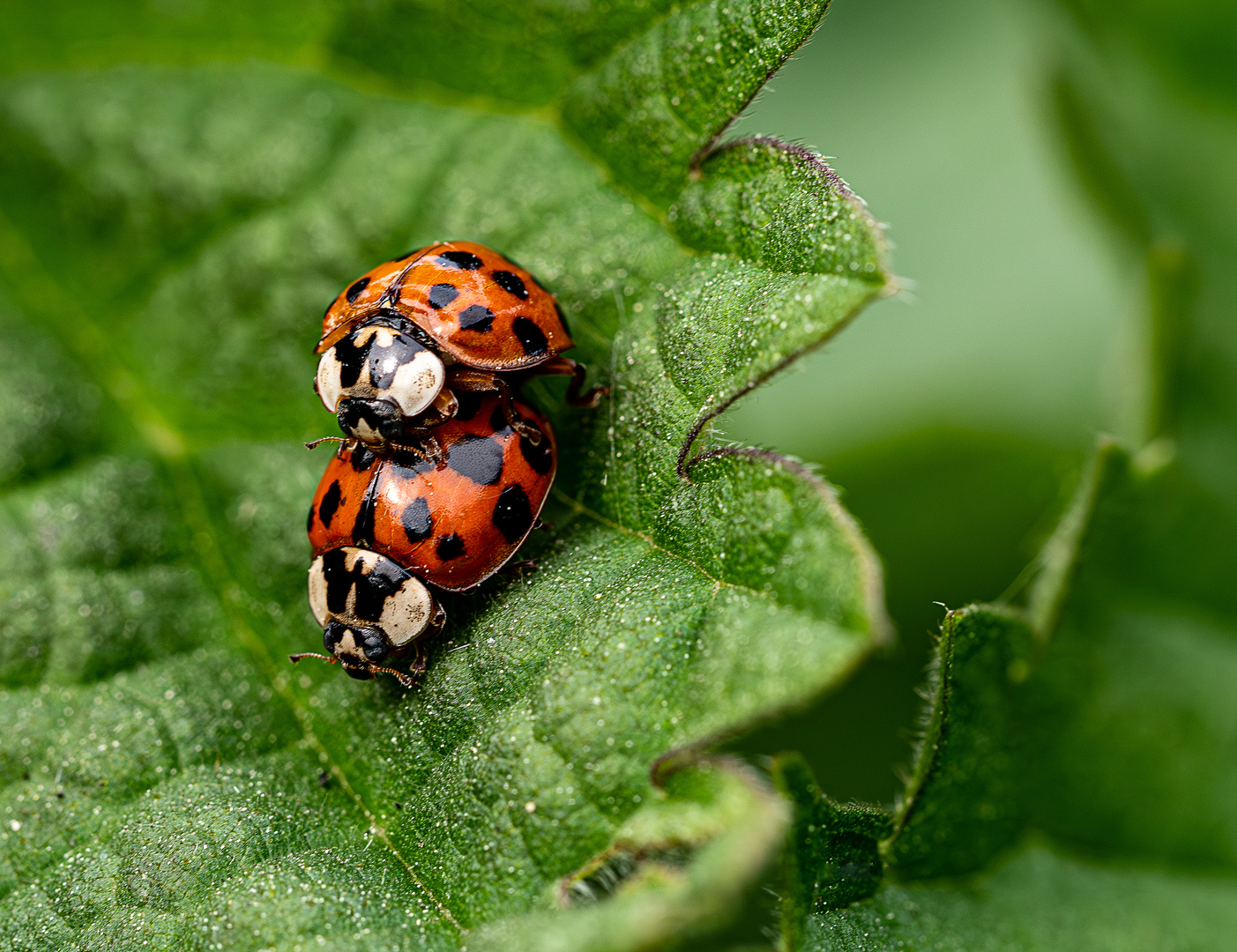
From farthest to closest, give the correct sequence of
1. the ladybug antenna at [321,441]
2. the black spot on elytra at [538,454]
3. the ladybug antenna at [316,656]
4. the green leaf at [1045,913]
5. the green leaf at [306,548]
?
the ladybug antenna at [321,441] → the ladybug antenna at [316,656] → the black spot on elytra at [538,454] → the green leaf at [1045,913] → the green leaf at [306,548]

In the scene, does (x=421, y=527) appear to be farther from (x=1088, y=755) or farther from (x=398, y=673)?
(x=1088, y=755)

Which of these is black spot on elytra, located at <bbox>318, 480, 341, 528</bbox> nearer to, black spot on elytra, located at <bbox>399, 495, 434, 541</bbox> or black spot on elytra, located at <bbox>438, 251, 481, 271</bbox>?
black spot on elytra, located at <bbox>399, 495, 434, 541</bbox>

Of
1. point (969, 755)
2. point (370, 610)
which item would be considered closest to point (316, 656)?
point (370, 610)

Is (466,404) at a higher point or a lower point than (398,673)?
higher

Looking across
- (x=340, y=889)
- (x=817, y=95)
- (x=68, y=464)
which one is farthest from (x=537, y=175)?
(x=817, y=95)

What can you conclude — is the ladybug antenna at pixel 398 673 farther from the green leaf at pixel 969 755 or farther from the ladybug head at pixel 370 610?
the green leaf at pixel 969 755

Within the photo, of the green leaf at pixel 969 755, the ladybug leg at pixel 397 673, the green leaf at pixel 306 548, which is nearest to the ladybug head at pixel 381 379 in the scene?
the green leaf at pixel 306 548
